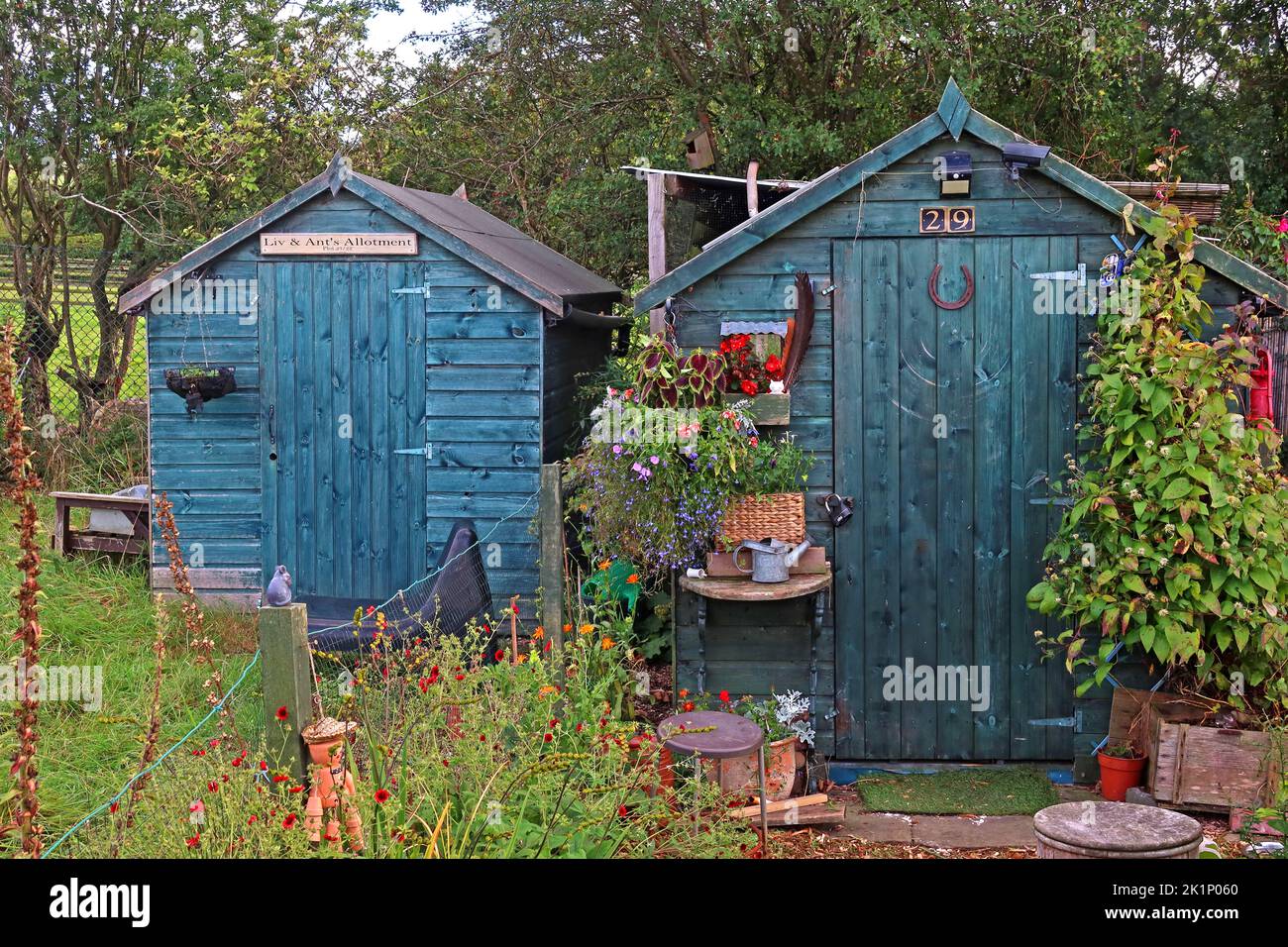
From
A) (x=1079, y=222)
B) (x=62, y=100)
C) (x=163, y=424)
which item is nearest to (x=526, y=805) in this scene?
(x=1079, y=222)

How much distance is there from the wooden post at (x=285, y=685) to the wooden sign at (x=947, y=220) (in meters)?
4.33

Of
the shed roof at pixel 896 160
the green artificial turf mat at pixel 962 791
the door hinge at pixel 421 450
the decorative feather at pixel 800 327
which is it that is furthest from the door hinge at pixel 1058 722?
the door hinge at pixel 421 450

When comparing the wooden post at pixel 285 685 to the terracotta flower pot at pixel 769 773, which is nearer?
the wooden post at pixel 285 685

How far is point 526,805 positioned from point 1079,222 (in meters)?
4.47

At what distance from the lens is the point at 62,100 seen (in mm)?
13766

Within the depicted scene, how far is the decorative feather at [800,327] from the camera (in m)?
7.28

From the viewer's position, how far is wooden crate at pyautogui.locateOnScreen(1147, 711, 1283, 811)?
256 inches

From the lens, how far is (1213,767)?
21.6 ft

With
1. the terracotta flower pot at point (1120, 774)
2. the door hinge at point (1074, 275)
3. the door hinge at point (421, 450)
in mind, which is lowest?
the terracotta flower pot at point (1120, 774)

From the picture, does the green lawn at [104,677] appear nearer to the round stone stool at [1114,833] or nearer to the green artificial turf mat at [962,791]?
the round stone stool at [1114,833]

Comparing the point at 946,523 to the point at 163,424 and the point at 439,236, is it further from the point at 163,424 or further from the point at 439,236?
the point at 163,424

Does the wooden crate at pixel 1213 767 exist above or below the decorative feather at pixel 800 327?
below

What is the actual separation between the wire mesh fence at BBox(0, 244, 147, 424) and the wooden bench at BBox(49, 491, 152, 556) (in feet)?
9.08

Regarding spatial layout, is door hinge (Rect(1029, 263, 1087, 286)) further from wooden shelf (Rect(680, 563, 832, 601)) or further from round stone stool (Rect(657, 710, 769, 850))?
round stone stool (Rect(657, 710, 769, 850))
